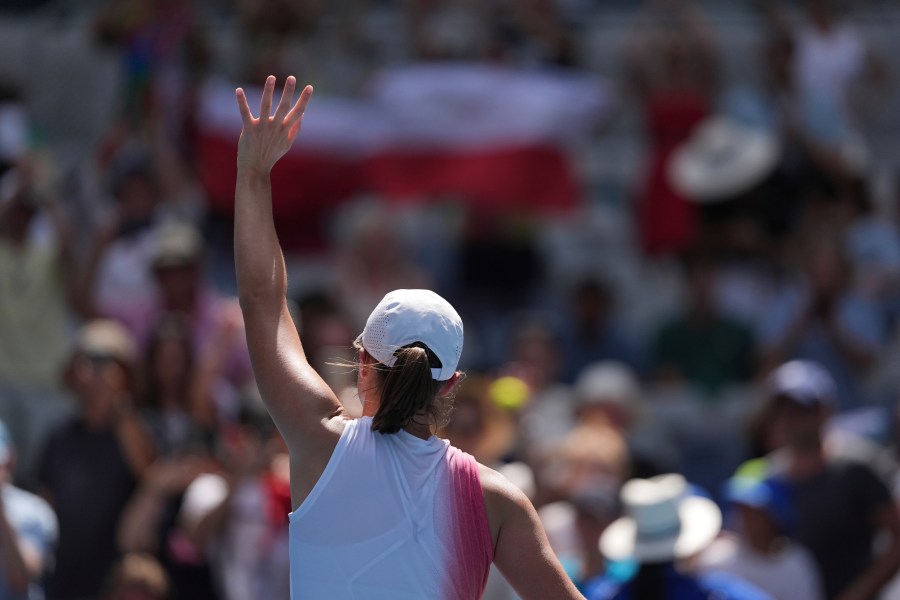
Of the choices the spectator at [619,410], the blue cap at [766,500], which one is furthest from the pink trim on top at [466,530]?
the spectator at [619,410]

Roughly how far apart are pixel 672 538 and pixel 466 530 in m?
2.46

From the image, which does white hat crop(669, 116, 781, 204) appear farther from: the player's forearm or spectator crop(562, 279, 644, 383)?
the player's forearm

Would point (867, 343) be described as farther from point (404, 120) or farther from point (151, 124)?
point (151, 124)

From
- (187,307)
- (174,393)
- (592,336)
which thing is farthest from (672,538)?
(592,336)

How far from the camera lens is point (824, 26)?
1111cm

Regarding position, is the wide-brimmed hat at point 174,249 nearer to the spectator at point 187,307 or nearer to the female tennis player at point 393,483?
the spectator at point 187,307

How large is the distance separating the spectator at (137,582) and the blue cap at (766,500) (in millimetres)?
2225

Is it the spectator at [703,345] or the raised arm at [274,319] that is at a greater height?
the raised arm at [274,319]

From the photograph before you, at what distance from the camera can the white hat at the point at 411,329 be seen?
314cm

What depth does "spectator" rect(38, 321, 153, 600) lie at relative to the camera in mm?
7301

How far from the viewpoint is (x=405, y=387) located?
314 cm

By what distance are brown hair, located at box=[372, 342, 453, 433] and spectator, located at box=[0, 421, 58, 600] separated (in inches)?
129

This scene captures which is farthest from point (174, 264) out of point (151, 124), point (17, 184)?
point (151, 124)

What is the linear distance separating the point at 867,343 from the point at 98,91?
6.48 meters
